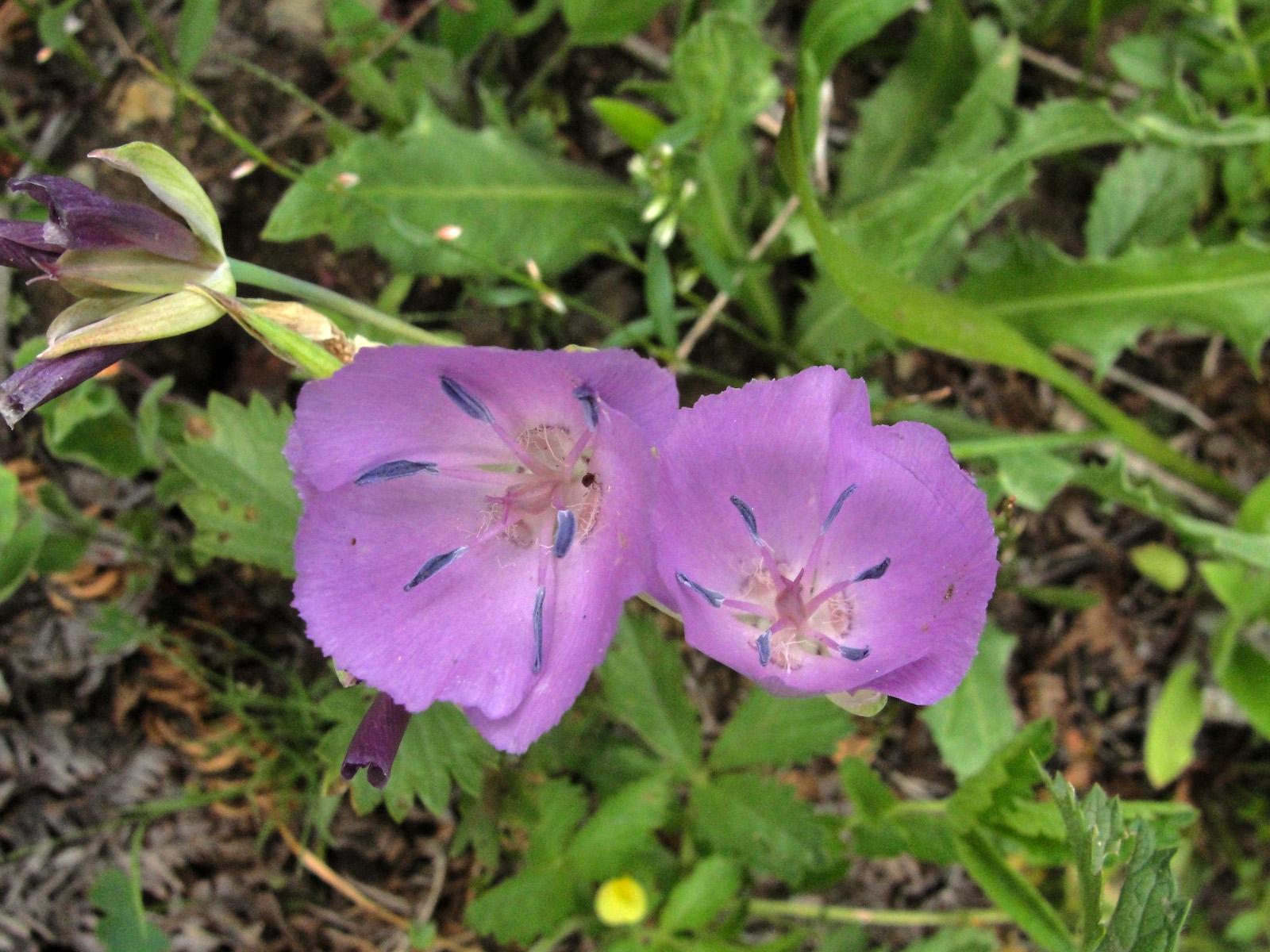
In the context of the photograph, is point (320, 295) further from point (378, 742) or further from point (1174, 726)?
point (1174, 726)

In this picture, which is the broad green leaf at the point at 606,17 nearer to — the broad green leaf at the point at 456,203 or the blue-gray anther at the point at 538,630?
the broad green leaf at the point at 456,203

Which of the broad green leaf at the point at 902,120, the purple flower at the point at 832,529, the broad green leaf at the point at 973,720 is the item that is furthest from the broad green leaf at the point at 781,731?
the broad green leaf at the point at 902,120

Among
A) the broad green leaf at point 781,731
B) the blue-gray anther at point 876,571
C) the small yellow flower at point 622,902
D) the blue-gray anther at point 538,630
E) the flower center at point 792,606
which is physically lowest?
the small yellow flower at point 622,902

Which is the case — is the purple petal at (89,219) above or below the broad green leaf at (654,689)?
above

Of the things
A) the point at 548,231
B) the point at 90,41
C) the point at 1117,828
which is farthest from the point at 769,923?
the point at 90,41

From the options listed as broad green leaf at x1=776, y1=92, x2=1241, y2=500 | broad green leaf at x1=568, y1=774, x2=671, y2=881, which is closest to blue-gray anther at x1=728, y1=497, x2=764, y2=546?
broad green leaf at x1=776, y1=92, x2=1241, y2=500

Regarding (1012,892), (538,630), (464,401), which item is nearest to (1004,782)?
(1012,892)
